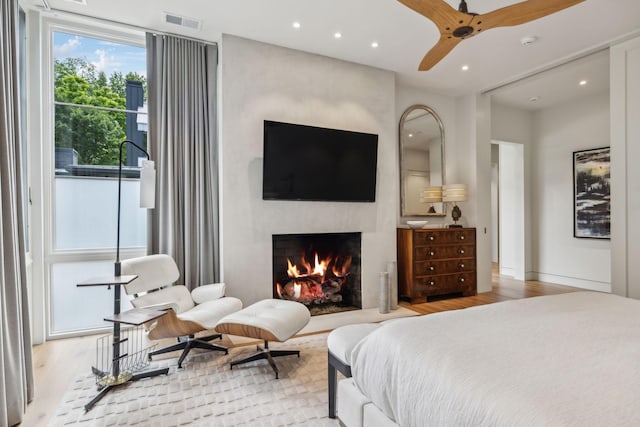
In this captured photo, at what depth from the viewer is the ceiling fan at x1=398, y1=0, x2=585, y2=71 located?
6.75ft

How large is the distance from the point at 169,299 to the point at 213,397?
108 cm

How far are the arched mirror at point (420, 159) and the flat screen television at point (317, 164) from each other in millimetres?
868

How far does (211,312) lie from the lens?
9.02 feet

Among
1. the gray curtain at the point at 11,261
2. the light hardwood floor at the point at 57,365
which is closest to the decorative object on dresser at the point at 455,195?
the light hardwood floor at the point at 57,365

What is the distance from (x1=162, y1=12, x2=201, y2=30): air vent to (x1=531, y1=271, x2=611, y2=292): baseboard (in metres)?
6.42

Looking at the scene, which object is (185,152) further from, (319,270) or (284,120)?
(319,270)

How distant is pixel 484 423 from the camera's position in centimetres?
99

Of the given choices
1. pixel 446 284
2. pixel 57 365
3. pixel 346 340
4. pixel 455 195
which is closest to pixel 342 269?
pixel 446 284

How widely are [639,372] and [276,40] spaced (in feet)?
12.5

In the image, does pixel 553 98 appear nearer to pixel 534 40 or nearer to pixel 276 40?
pixel 534 40

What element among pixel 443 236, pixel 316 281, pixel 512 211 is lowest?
pixel 316 281

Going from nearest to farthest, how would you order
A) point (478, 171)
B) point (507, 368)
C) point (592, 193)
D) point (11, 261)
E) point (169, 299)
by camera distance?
point (507, 368) < point (11, 261) < point (169, 299) < point (478, 171) < point (592, 193)

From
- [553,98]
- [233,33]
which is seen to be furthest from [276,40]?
[553,98]

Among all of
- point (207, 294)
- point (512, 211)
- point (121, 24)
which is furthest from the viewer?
point (512, 211)
